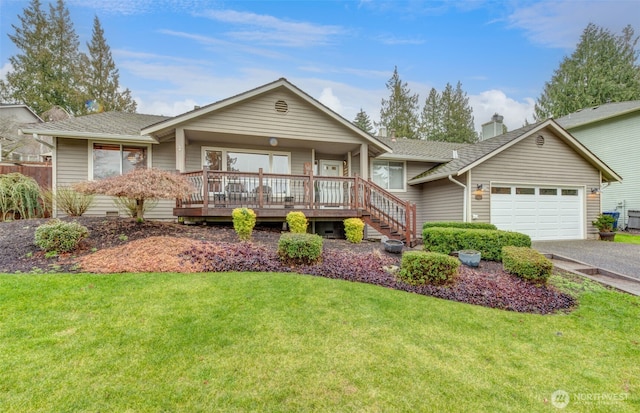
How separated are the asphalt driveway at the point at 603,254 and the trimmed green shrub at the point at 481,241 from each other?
1.90 metres

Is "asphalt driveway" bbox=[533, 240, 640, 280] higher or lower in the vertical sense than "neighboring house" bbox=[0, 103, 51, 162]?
lower

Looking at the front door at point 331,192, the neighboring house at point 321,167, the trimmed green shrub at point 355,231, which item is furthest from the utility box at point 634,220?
the front door at point 331,192

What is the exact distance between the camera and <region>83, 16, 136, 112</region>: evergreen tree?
2625 centimetres

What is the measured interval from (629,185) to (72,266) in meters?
23.1

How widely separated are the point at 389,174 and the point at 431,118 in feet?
80.0

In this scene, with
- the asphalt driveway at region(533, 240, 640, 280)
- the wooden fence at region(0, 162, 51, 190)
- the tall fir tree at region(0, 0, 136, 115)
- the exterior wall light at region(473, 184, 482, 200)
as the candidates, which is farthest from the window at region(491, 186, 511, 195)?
the tall fir tree at region(0, 0, 136, 115)

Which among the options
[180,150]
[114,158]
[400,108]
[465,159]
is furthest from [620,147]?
[114,158]

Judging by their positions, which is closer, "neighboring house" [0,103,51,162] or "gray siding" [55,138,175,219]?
"gray siding" [55,138,175,219]

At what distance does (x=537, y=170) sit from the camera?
11.7m

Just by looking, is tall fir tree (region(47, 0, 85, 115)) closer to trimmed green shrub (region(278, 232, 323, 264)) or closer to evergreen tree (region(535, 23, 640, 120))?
trimmed green shrub (region(278, 232, 323, 264))

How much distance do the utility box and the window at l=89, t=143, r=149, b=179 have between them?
22218mm

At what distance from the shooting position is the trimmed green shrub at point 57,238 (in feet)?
18.4

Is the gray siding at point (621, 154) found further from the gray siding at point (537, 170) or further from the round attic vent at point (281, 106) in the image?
the round attic vent at point (281, 106)

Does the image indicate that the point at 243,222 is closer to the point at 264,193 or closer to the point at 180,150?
the point at 264,193
